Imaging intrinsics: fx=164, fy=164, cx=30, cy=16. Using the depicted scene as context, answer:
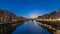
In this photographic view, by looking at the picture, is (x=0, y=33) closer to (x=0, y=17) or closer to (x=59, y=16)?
(x=0, y=17)

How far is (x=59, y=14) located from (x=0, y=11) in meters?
35.0

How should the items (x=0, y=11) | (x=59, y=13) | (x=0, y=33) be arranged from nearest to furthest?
(x=0, y=33) < (x=0, y=11) < (x=59, y=13)

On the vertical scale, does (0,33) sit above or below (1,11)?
below

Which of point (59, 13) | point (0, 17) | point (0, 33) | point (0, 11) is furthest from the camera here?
point (59, 13)

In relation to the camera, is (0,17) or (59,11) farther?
(59,11)

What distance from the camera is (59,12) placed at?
96.9m

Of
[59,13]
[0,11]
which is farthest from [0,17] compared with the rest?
[59,13]

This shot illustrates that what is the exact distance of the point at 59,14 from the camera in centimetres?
9738

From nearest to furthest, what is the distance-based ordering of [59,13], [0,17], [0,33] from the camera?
[0,33], [0,17], [59,13]

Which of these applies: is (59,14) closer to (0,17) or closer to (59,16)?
(59,16)

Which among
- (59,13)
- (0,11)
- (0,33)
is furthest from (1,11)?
(0,33)

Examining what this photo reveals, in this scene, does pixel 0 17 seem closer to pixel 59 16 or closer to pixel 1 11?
pixel 1 11

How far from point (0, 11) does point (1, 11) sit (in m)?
0.51

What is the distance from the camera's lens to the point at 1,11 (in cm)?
8550
